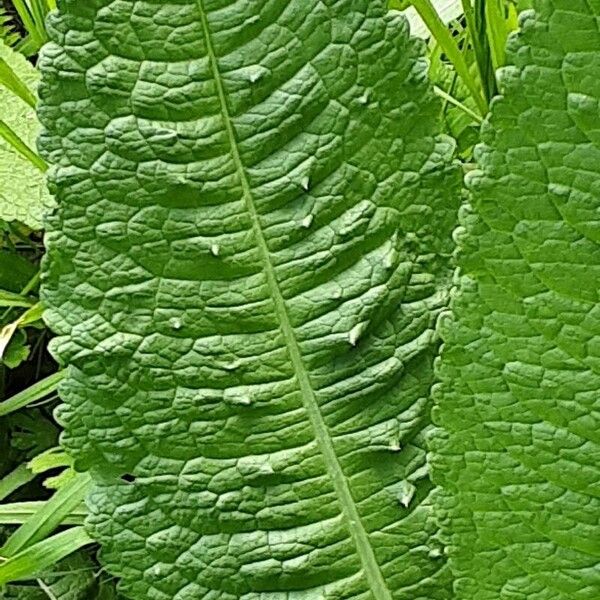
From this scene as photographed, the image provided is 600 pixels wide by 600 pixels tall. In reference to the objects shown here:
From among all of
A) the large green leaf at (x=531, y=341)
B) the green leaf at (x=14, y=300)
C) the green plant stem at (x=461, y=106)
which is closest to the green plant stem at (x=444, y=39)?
the green plant stem at (x=461, y=106)

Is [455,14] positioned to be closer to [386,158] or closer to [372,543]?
[386,158]

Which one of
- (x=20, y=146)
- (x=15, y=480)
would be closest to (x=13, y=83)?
(x=20, y=146)

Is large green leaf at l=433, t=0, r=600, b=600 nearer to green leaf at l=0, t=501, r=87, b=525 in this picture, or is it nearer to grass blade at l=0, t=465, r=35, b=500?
green leaf at l=0, t=501, r=87, b=525

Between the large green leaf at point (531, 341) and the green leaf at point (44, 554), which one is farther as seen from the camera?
the green leaf at point (44, 554)

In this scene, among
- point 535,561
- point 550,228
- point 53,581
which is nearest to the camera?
point 550,228

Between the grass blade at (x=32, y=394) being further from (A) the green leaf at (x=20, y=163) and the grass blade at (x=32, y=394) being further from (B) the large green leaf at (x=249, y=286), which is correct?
(B) the large green leaf at (x=249, y=286)

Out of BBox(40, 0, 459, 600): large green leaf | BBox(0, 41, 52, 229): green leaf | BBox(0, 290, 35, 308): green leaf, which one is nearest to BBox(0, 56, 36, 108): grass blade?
BBox(0, 41, 52, 229): green leaf

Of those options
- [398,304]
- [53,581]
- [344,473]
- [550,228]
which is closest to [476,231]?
[550,228]
